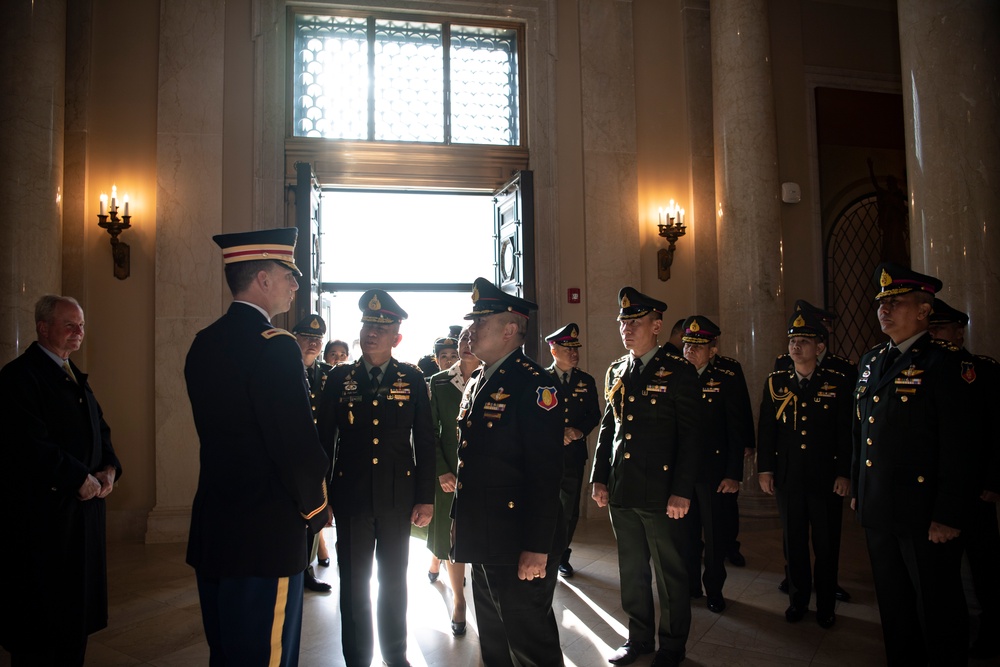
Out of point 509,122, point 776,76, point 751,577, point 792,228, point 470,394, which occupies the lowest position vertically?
point 751,577

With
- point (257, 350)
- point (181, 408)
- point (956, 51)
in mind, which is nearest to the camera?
point (257, 350)

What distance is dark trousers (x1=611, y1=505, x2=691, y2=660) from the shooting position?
11.0 feet

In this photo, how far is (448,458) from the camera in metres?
4.11

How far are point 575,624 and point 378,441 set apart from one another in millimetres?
1721

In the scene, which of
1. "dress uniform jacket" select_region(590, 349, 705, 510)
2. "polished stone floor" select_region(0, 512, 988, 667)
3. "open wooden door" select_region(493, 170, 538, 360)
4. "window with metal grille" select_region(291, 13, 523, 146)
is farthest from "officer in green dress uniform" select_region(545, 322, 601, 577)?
"window with metal grille" select_region(291, 13, 523, 146)

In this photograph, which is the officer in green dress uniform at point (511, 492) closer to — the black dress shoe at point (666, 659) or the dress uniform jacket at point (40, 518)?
the black dress shoe at point (666, 659)

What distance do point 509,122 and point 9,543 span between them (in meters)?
5.84

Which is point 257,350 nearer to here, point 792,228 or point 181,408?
point 181,408

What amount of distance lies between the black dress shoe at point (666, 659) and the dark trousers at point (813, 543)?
1117 mm

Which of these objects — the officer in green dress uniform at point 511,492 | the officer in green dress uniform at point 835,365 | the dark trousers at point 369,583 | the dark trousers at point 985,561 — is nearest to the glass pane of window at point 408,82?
the officer in green dress uniform at point 835,365

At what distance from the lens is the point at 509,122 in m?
7.36

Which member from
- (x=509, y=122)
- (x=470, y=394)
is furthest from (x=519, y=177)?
(x=470, y=394)

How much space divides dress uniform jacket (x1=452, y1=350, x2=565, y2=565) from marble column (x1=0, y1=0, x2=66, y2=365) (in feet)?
13.9

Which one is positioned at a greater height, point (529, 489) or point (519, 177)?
point (519, 177)
